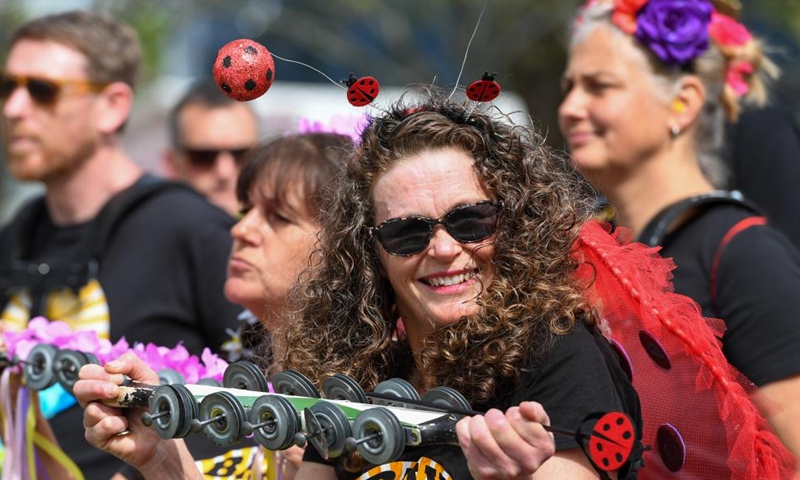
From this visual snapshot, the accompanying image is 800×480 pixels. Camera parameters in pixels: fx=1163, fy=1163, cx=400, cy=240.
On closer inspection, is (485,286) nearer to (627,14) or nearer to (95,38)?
(627,14)

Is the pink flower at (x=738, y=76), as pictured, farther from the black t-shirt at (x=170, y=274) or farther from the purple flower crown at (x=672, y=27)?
the black t-shirt at (x=170, y=274)

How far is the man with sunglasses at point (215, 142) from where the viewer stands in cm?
629

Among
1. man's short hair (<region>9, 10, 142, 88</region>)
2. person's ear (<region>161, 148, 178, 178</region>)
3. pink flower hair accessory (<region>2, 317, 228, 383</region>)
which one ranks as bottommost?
person's ear (<region>161, 148, 178, 178</region>)

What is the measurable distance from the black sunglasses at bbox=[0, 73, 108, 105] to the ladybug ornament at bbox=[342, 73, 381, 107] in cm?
256

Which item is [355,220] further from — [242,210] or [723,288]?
[723,288]

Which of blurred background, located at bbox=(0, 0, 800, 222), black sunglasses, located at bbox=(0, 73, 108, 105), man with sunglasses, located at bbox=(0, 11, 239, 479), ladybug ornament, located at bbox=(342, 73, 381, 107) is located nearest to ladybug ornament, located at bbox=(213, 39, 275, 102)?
ladybug ornament, located at bbox=(342, 73, 381, 107)

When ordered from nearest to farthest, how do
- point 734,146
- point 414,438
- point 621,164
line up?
1. point 414,438
2. point 621,164
3. point 734,146

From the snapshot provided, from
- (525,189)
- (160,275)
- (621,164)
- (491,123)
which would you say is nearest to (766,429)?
(525,189)

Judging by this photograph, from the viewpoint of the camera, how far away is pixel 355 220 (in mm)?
2715

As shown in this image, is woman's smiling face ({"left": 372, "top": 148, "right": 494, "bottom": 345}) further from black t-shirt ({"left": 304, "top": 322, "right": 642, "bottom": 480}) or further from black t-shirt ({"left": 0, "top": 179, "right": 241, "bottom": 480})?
black t-shirt ({"left": 0, "top": 179, "right": 241, "bottom": 480})

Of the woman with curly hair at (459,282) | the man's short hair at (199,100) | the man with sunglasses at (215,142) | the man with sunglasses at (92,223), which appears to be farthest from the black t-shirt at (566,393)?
the man's short hair at (199,100)

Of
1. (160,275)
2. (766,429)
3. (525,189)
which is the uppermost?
(525,189)

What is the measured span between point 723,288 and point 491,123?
3.94 feet

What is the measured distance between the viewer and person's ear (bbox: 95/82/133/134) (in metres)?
4.84
